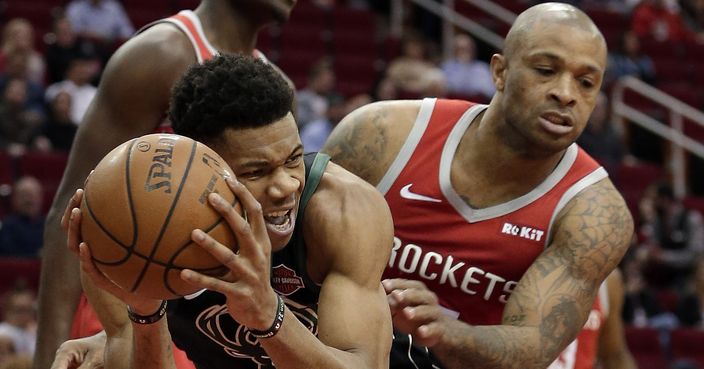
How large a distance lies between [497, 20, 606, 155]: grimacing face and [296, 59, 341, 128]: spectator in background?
6.21 metres

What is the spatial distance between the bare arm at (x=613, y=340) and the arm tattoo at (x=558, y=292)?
2.25m

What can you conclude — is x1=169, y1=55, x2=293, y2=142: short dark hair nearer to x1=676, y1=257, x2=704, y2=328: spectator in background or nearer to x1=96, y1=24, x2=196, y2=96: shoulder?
x1=96, y1=24, x2=196, y2=96: shoulder

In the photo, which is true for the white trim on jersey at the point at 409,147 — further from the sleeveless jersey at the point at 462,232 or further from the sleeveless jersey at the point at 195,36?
the sleeveless jersey at the point at 195,36

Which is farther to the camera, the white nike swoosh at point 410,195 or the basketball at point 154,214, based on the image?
the white nike swoosh at point 410,195

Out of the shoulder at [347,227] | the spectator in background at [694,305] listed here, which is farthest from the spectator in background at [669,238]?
the shoulder at [347,227]

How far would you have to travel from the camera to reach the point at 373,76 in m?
12.6

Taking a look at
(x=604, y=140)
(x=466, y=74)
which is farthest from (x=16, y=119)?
(x=604, y=140)

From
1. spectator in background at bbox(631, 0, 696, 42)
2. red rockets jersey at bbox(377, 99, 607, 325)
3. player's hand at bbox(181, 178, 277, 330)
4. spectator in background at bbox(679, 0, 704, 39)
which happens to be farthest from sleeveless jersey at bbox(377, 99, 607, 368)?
spectator in background at bbox(679, 0, 704, 39)

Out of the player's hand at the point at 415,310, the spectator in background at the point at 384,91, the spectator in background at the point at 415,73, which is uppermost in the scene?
the player's hand at the point at 415,310

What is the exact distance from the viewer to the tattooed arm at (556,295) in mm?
3945

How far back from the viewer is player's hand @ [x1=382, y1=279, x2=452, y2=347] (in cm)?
348

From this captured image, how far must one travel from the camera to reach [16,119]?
9.51m

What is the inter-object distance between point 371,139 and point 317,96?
6421 mm

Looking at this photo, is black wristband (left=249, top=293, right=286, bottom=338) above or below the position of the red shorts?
above
